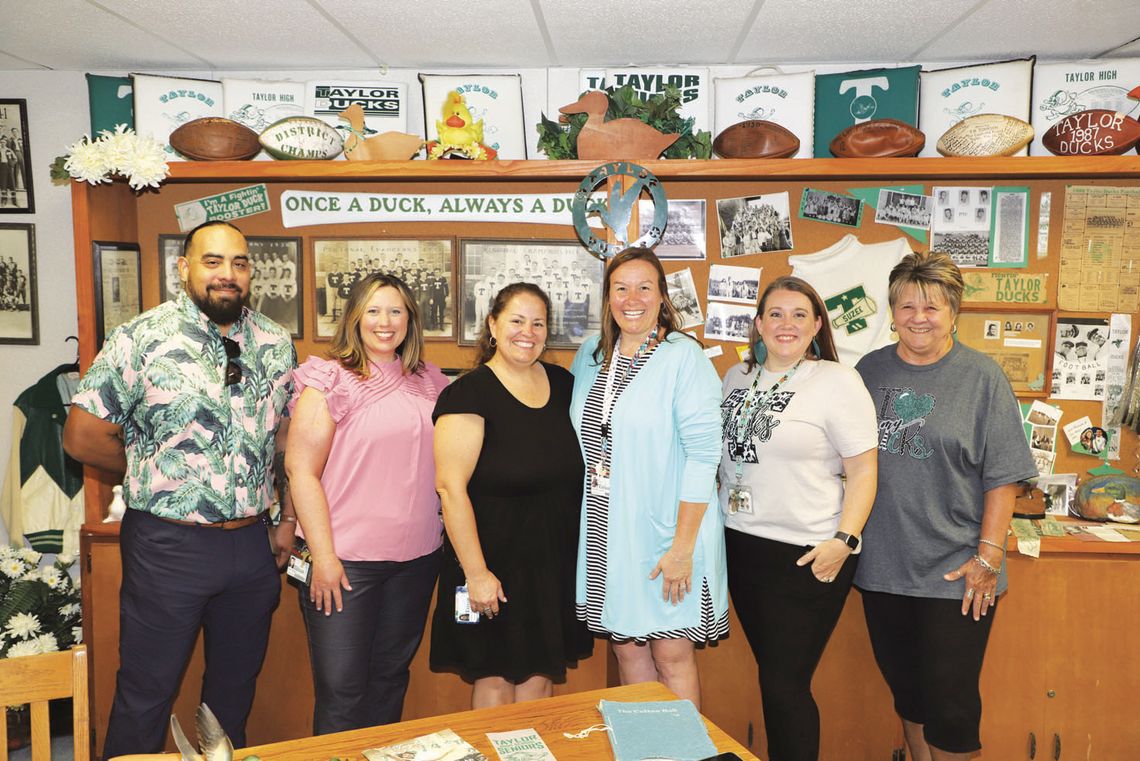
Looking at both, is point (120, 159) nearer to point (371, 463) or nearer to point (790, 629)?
point (371, 463)

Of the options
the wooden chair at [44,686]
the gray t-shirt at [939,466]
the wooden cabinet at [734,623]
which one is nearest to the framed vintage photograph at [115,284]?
the wooden cabinet at [734,623]

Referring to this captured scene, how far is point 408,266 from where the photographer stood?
320 centimetres

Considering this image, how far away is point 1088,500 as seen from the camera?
116 inches

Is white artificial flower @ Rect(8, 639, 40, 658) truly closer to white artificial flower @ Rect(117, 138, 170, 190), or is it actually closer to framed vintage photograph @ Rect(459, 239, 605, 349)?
white artificial flower @ Rect(117, 138, 170, 190)

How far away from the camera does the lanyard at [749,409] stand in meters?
2.32

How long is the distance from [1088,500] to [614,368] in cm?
201

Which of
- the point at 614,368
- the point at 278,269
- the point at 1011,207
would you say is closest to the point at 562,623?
the point at 614,368

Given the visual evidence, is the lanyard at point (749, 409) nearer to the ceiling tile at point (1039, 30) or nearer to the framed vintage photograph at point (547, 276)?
the framed vintage photograph at point (547, 276)

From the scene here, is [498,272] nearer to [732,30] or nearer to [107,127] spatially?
[732,30]

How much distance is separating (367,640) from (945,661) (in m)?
1.72

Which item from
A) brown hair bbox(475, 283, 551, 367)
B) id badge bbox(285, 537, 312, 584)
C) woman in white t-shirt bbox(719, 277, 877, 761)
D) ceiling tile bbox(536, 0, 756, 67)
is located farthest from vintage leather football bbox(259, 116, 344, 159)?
woman in white t-shirt bbox(719, 277, 877, 761)

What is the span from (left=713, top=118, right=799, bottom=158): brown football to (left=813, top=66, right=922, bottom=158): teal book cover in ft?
1.62

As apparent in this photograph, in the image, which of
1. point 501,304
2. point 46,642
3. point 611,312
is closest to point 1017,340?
point 611,312

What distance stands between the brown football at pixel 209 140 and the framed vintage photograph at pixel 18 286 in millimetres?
1123
